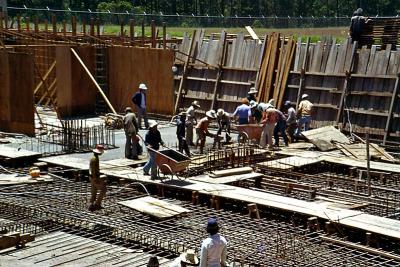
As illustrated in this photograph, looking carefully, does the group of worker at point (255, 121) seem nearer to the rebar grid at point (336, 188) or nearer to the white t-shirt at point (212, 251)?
the rebar grid at point (336, 188)

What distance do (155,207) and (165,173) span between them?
2.13 metres

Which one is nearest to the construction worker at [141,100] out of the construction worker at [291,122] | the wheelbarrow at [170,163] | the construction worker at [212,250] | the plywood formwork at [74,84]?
the plywood formwork at [74,84]

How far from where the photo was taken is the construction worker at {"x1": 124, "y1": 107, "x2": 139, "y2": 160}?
68.8ft

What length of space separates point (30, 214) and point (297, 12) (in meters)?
58.7

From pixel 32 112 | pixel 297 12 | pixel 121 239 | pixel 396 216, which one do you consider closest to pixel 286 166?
pixel 396 216

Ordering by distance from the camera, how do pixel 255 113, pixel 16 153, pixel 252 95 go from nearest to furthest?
pixel 16 153
pixel 255 113
pixel 252 95

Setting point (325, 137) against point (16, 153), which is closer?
point (16, 153)

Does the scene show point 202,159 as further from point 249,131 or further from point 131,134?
point 249,131

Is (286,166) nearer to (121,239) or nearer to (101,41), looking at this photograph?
(121,239)

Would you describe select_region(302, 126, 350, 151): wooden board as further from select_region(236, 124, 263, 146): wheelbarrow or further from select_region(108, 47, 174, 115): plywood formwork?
select_region(108, 47, 174, 115): plywood formwork

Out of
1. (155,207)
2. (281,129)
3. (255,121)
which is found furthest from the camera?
(255,121)

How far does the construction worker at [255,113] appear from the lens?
78.7ft

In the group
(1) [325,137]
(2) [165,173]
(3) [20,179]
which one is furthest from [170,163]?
(1) [325,137]

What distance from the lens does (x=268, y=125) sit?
21969 mm
